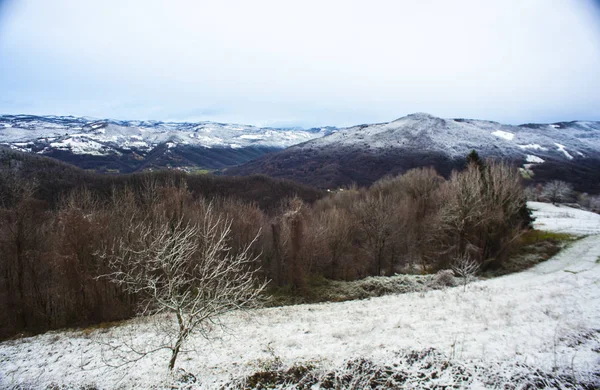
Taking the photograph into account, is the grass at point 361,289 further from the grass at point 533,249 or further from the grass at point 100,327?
the grass at point 100,327

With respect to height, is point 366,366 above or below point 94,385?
above

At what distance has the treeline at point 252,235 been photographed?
24016mm

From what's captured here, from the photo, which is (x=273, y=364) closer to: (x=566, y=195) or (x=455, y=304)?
(x=455, y=304)

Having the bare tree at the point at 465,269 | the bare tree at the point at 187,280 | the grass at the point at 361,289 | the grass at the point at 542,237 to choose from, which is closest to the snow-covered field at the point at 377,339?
the bare tree at the point at 465,269

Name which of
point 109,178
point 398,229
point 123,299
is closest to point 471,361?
point 123,299

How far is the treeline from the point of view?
2402 cm

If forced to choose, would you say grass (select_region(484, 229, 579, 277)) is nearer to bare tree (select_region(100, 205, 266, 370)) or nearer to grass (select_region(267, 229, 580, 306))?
grass (select_region(267, 229, 580, 306))

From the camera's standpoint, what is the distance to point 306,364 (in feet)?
38.9

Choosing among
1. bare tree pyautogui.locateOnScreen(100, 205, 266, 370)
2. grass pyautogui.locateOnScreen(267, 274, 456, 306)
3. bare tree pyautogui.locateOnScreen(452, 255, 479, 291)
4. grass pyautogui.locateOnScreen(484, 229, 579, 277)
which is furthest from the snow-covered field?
grass pyautogui.locateOnScreen(484, 229, 579, 277)

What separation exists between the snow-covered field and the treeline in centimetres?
561

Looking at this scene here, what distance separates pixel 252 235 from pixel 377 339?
87.3 feet

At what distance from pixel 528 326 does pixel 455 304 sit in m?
5.18

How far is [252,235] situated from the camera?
1497 inches

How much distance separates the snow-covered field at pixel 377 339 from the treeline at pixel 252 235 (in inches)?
221
